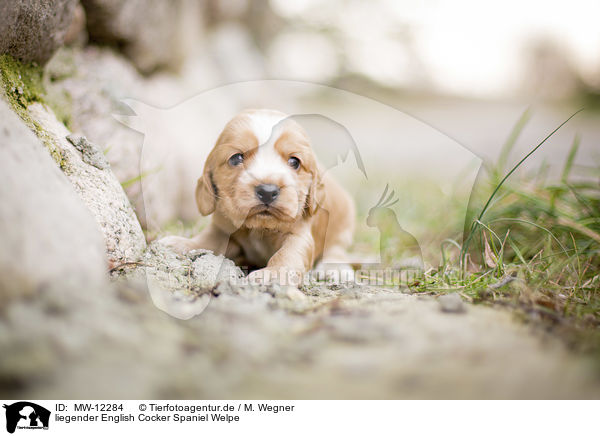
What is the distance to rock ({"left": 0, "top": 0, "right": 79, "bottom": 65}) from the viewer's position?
2.03 metres

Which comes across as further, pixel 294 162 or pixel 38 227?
pixel 294 162

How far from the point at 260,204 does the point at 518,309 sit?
1.23 meters

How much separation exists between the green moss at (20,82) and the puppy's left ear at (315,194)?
1.46 metres

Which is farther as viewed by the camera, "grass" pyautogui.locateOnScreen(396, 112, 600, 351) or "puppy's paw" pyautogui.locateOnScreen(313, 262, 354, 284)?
"puppy's paw" pyautogui.locateOnScreen(313, 262, 354, 284)

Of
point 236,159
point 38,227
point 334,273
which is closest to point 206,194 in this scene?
point 236,159

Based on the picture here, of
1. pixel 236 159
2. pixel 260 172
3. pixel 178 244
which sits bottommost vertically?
pixel 178 244

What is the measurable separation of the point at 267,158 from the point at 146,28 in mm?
2201

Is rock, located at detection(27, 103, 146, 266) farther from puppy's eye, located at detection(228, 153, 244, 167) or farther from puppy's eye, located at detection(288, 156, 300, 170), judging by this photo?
puppy's eye, located at detection(288, 156, 300, 170)

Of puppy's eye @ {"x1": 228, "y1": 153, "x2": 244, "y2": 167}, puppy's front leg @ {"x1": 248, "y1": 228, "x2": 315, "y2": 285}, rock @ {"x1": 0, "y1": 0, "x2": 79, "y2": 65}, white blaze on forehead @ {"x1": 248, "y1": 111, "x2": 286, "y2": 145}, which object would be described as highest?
rock @ {"x1": 0, "y1": 0, "x2": 79, "y2": 65}

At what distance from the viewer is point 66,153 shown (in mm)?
2125

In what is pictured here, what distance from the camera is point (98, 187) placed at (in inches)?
84.4

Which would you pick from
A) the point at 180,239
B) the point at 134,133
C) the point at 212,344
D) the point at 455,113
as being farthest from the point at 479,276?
the point at 455,113

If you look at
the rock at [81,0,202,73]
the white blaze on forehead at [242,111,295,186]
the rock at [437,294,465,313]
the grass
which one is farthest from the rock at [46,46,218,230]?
the grass
